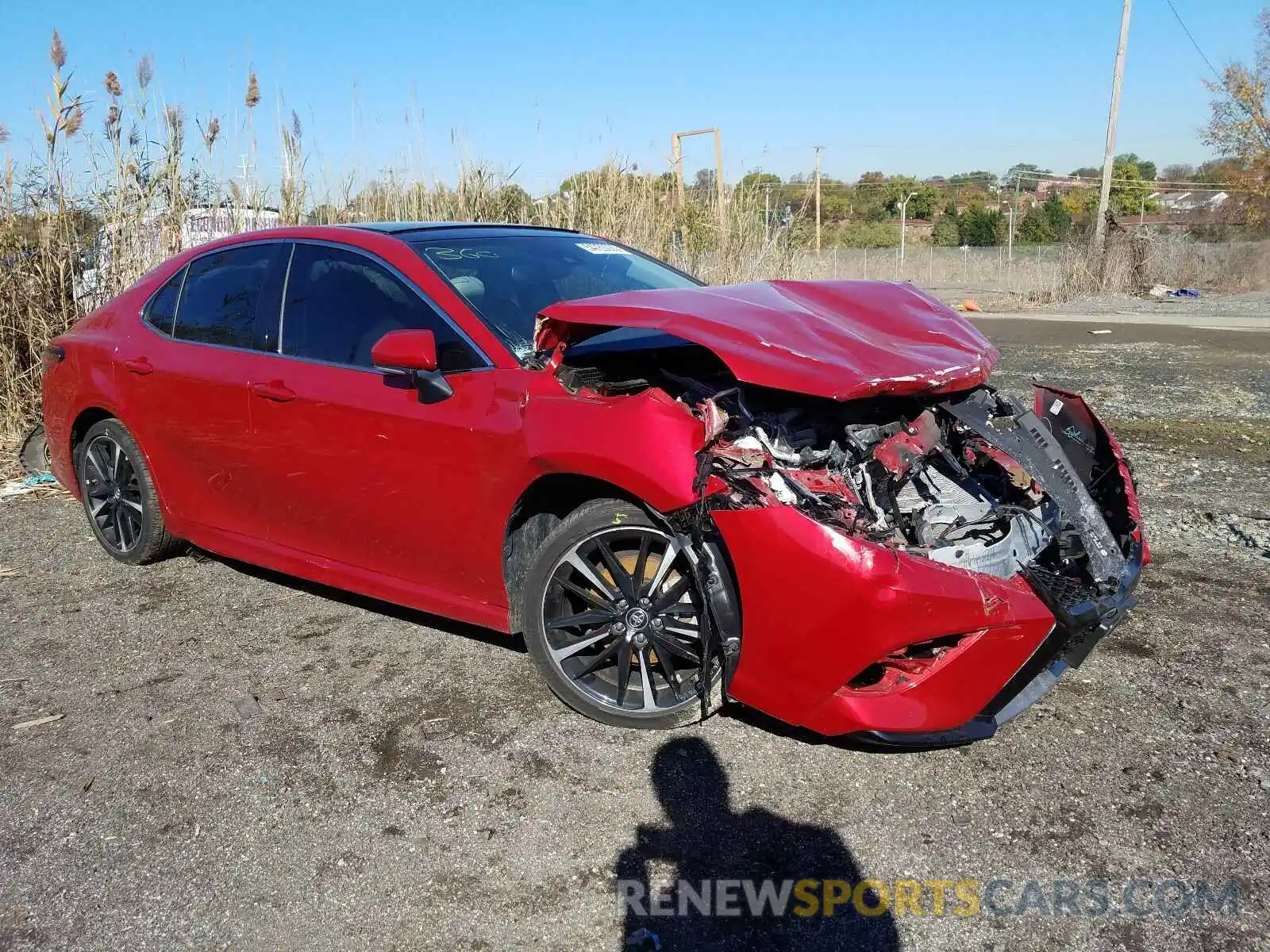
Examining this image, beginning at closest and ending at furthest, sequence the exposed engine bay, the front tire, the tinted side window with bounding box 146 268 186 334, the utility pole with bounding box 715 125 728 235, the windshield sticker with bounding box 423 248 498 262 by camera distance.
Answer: the exposed engine bay → the front tire → the windshield sticker with bounding box 423 248 498 262 → the tinted side window with bounding box 146 268 186 334 → the utility pole with bounding box 715 125 728 235

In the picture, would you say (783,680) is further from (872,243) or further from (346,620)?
(872,243)

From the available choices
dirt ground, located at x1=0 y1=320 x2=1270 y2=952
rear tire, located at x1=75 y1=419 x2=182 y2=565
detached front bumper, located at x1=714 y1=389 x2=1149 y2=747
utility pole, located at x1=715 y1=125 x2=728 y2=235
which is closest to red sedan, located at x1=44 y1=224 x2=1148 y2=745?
detached front bumper, located at x1=714 y1=389 x2=1149 y2=747

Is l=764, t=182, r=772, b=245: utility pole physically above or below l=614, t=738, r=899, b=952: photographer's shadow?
above

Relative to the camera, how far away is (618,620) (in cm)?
333

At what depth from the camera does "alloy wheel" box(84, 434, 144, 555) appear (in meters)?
5.14

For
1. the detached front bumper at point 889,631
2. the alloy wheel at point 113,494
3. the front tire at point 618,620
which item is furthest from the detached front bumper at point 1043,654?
Result: the alloy wheel at point 113,494

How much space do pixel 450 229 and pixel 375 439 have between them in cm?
115

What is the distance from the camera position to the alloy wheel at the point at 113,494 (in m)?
5.14

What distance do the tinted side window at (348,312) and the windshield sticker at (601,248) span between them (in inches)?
40.9

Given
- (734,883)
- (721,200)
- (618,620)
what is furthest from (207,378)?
(721,200)

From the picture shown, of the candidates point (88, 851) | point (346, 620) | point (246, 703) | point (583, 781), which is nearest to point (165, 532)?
point (346, 620)

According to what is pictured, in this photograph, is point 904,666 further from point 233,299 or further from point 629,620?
point 233,299

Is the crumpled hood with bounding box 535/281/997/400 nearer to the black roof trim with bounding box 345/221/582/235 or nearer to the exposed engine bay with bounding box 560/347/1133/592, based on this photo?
the exposed engine bay with bounding box 560/347/1133/592

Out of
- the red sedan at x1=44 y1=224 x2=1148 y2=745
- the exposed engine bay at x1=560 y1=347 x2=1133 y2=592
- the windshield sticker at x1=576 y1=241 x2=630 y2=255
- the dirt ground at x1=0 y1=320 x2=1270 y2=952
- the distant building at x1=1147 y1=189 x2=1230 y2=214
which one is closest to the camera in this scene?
the dirt ground at x1=0 y1=320 x2=1270 y2=952
